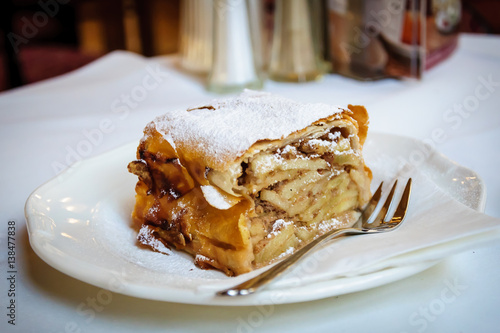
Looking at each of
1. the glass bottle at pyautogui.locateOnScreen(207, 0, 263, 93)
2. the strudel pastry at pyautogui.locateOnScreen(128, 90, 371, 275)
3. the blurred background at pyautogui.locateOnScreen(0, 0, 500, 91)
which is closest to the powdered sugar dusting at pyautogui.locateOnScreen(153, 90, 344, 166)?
the strudel pastry at pyautogui.locateOnScreen(128, 90, 371, 275)

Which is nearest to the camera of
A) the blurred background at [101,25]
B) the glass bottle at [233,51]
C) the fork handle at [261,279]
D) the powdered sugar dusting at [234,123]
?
the fork handle at [261,279]

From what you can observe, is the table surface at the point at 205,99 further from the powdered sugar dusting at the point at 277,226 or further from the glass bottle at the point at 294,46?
the powdered sugar dusting at the point at 277,226

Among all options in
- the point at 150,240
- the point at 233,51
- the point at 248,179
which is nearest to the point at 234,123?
the point at 248,179

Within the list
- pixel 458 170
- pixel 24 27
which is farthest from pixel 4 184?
pixel 24 27

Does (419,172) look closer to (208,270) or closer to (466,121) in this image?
(208,270)

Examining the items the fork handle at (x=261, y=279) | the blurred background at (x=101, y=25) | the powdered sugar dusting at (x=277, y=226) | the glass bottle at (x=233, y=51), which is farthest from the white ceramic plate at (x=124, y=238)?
the blurred background at (x=101, y=25)

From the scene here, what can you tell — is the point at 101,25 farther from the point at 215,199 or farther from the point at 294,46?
the point at 215,199

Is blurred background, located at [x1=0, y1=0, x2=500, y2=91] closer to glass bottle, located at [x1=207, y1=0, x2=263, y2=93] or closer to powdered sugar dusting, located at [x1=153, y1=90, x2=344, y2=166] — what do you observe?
glass bottle, located at [x1=207, y1=0, x2=263, y2=93]

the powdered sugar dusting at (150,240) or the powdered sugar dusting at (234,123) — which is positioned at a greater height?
the powdered sugar dusting at (234,123)
